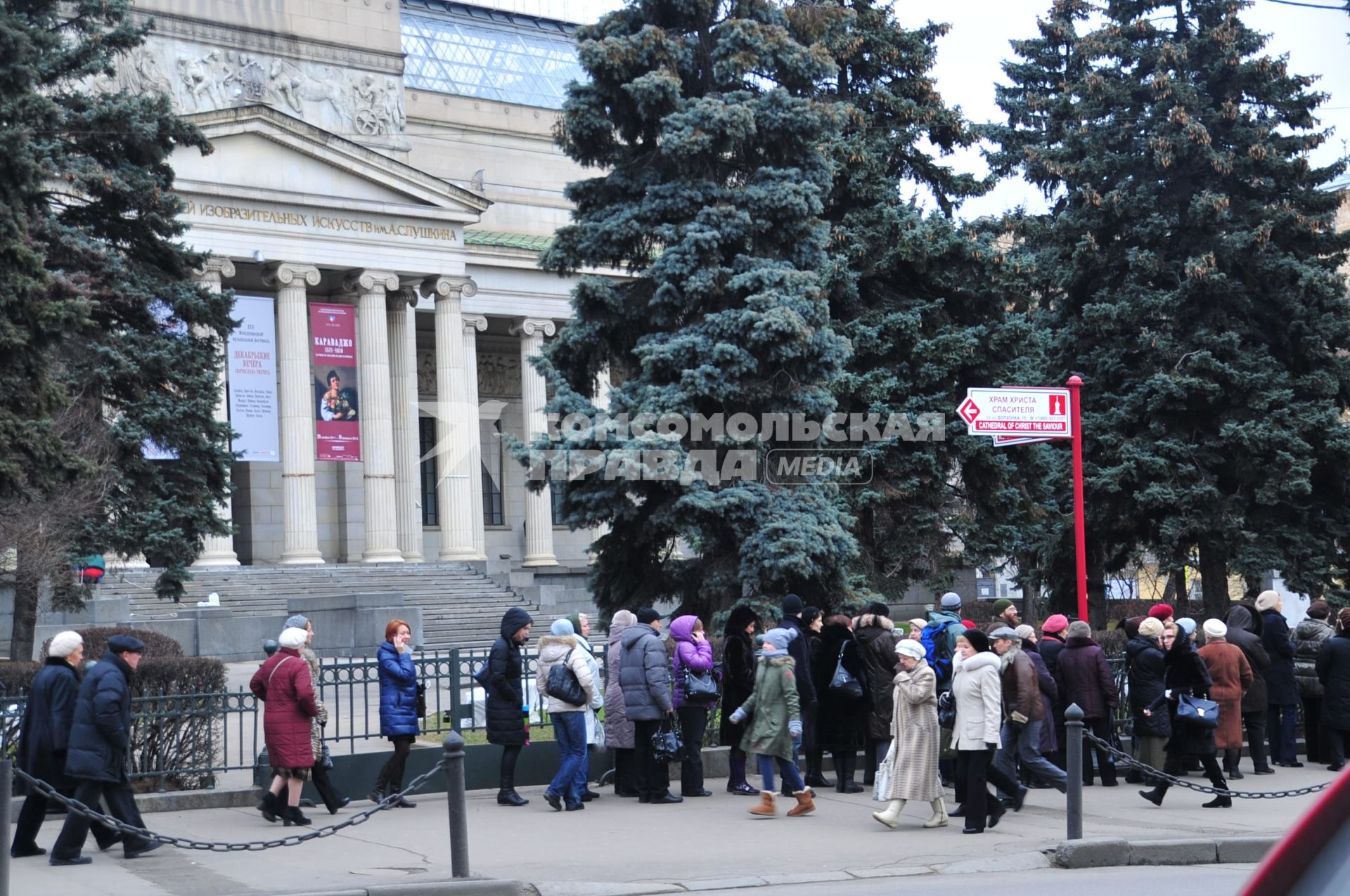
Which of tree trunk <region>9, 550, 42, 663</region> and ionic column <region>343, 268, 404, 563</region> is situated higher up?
ionic column <region>343, 268, 404, 563</region>

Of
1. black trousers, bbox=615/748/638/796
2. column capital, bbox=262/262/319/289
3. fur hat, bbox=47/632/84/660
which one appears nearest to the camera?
fur hat, bbox=47/632/84/660

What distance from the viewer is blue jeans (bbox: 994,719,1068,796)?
12859mm

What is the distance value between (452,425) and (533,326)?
19.3ft

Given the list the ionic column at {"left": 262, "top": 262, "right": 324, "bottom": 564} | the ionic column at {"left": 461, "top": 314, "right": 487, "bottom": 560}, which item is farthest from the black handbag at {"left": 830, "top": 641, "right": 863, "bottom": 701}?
the ionic column at {"left": 461, "top": 314, "right": 487, "bottom": 560}

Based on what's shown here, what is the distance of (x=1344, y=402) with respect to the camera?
2962 centimetres

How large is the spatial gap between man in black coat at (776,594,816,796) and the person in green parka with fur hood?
0.16 m

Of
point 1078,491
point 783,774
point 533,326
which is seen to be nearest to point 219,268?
point 533,326

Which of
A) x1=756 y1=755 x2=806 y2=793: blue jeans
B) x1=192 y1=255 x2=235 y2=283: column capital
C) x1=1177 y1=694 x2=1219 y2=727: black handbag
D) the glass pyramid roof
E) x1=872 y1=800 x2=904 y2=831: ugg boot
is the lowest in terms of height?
x1=872 y1=800 x2=904 y2=831: ugg boot

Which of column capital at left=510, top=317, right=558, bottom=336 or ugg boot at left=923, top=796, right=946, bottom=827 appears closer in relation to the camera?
ugg boot at left=923, top=796, right=946, bottom=827

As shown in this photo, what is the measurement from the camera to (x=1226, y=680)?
48.9 feet

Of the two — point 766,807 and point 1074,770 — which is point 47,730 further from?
point 1074,770

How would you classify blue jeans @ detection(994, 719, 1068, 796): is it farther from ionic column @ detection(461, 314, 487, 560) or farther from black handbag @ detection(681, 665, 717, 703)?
ionic column @ detection(461, 314, 487, 560)

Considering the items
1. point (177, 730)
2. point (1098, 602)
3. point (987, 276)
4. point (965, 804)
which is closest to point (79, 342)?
point (177, 730)

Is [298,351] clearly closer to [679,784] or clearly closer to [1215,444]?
[1215,444]
